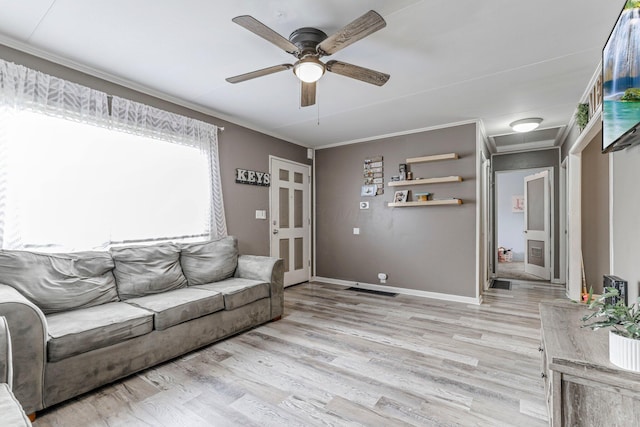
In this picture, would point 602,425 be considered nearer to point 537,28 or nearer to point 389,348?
point 389,348

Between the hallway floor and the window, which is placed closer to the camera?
the window

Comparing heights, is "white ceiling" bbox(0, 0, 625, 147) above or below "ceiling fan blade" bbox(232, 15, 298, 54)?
above

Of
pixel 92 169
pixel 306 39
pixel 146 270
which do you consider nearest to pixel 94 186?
pixel 92 169

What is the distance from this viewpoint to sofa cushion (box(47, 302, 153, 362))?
5.92 feet

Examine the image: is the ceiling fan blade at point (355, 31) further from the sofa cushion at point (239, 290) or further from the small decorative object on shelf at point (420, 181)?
the small decorative object on shelf at point (420, 181)

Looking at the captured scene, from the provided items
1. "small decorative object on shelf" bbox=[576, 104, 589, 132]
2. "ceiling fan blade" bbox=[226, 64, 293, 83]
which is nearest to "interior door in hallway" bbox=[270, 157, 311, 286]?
"ceiling fan blade" bbox=[226, 64, 293, 83]

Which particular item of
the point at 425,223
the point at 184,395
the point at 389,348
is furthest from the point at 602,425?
the point at 425,223

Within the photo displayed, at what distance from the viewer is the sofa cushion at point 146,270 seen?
105 inches

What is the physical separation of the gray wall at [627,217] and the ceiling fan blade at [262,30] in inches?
86.5

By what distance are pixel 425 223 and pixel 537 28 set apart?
2736 millimetres

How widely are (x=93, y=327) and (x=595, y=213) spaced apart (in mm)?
5312

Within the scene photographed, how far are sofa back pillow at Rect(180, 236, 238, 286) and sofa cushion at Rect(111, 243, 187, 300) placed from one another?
0.31 ft

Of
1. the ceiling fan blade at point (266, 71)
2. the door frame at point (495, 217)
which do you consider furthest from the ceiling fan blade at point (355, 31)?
the door frame at point (495, 217)

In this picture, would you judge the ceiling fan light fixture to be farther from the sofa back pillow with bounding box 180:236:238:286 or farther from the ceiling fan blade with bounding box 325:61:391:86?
the sofa back pillow with bounding box 180:236:238:286
